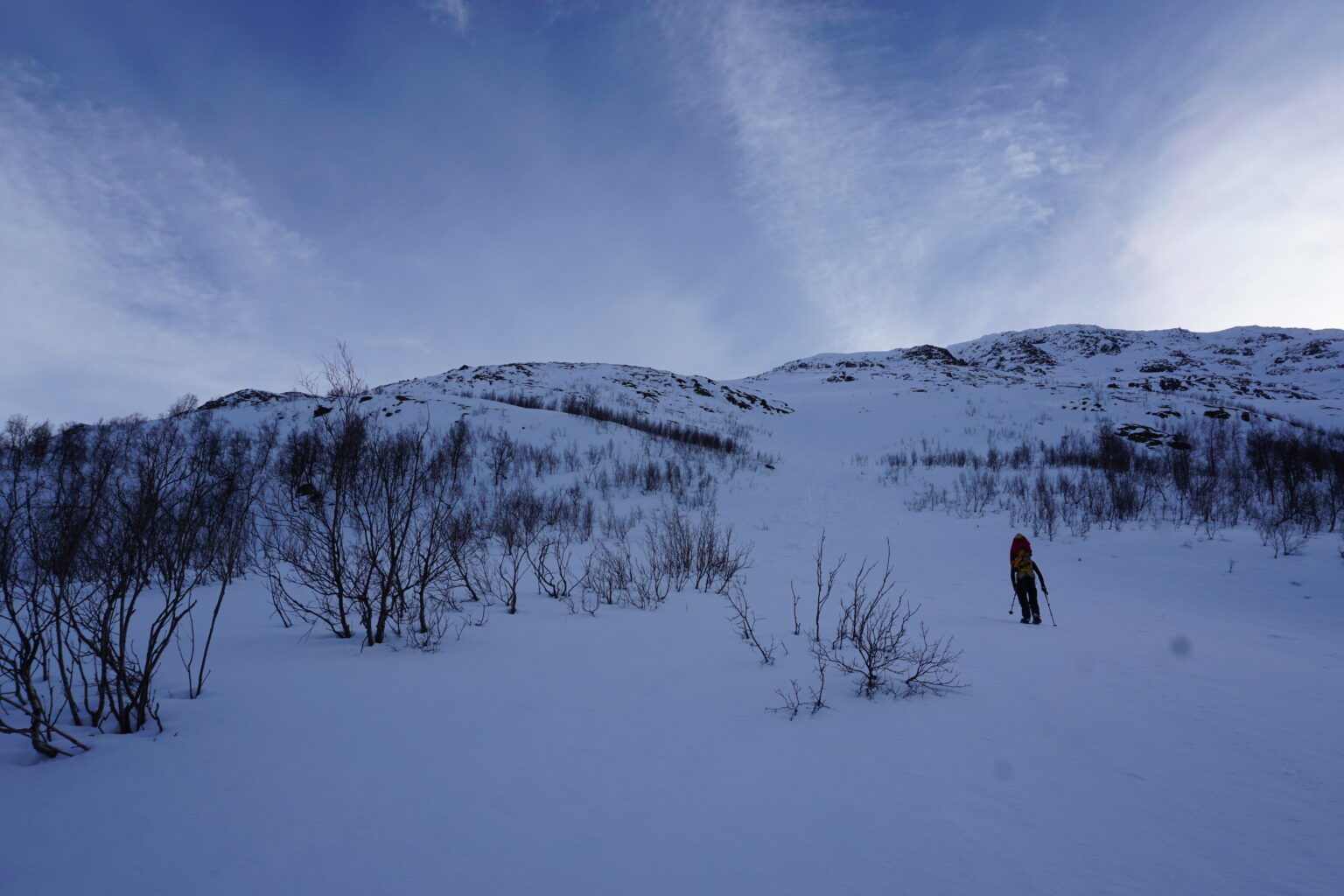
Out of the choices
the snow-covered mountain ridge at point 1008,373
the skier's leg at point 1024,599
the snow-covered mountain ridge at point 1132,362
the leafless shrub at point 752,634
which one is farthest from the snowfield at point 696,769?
the snow-covered mountain ridge at point 1132,362

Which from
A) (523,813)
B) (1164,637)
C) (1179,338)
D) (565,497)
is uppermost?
(1179,338)

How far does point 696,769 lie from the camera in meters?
2.73

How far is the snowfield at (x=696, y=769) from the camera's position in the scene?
198 cm

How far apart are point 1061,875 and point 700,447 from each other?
2292cm

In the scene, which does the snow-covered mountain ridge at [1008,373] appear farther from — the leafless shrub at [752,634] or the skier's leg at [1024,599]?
the skier's leg at [1024,599]

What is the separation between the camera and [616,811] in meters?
2.34

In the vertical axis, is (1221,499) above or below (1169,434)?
below

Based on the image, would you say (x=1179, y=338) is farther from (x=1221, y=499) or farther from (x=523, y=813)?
(x=523, y=813)

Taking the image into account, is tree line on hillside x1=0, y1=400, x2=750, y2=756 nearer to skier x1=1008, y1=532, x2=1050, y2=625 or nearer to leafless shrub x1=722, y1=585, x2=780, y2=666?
leafless shrub x1=722, y1=585, x2=780, y2=666

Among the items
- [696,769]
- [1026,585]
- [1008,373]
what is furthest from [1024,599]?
[1008,373]

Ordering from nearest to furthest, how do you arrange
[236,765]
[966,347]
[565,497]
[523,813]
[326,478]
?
1. [523,813]
2. [236,765]
3. [326,478]
4. [565,497]
5. [966,347]

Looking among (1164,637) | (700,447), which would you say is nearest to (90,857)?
(1164,637)

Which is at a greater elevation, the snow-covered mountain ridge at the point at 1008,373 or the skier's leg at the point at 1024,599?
the snow-covered mountain ridge at the point at 1008,373

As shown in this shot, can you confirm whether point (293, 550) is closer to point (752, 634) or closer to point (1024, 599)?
point (752, 634)
